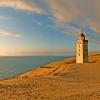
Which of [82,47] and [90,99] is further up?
[82,47]

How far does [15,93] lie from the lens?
2309 centimetres

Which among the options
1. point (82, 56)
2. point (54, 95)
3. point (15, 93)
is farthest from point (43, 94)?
point (82, 56)

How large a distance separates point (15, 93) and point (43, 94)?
8.32ft

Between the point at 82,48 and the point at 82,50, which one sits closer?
the point at 82,50

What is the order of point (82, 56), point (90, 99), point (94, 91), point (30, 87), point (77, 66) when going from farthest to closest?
point (82, 56) < point (77, 66) < point (30, 87) < point (94, 91) < point (90, 99)

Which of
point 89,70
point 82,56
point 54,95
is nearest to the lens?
point 54,95

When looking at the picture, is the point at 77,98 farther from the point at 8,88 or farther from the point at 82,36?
the point at 82,36

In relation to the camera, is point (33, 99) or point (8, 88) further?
point (8, 88)

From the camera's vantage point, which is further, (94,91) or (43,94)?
(94,91)

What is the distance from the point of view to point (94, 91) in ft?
79.2

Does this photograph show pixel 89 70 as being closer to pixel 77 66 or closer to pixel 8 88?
pixel 77 66

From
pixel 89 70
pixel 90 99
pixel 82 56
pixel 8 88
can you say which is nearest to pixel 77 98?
pixel 90 99

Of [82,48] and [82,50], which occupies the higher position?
[82,48]

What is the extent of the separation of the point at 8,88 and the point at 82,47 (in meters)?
38.3
